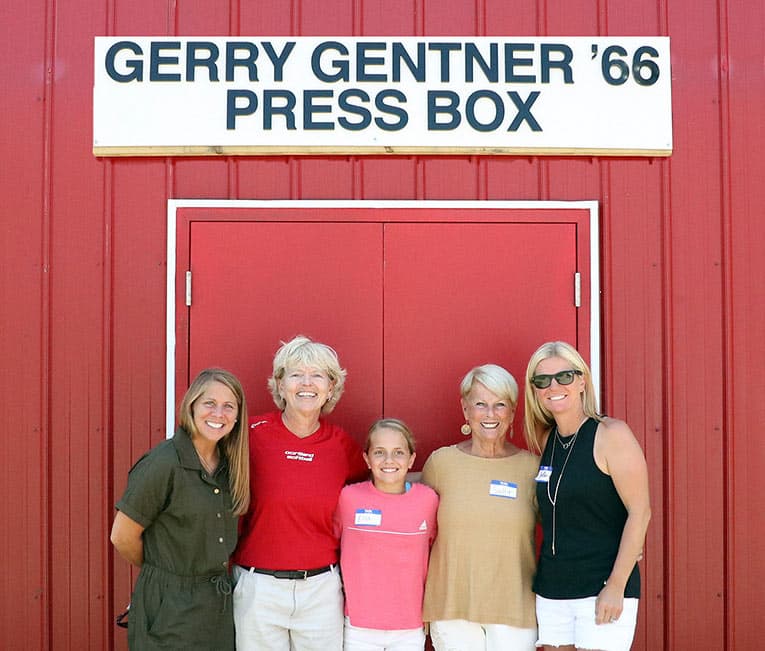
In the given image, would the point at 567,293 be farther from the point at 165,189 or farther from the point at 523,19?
the point at 165,189

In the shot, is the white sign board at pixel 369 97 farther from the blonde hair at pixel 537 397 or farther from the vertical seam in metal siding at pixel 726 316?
the blonde hair at pixel 537 397

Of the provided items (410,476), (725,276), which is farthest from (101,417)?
(725,276)

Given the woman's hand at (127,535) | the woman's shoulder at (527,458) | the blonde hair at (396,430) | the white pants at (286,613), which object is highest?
the blonde hair at (396,430)

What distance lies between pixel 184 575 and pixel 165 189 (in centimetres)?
185

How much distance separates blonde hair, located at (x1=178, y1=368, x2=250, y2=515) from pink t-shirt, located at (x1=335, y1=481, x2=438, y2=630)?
0.44m

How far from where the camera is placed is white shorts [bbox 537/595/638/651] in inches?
123

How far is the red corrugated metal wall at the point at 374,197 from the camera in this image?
405 centimetres

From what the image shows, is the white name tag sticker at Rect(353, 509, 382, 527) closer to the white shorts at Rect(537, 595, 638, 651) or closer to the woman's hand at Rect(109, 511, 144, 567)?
the white shorts at Rect(537, 595, 638, 651)

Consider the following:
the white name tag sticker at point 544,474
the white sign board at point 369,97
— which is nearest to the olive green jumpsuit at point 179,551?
the white name tag sticker at point 544,474

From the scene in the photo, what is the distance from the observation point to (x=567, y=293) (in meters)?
4.07

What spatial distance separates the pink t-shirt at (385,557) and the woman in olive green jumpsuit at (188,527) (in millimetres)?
462

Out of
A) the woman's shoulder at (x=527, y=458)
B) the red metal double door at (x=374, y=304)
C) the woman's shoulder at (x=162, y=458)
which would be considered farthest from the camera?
the red metal double door at (x=374, y=304)

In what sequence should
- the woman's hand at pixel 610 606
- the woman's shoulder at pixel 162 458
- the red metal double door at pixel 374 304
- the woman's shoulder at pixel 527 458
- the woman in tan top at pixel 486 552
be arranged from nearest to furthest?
the woman's hand at pixel 610 606
the woman's shoulder at pixel 162 458
the woman in tan top at pixel 486 552
the woman's shoulder at pixel 527 458
the red metal double door at pixel 374 304

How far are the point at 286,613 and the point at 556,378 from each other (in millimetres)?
1404
